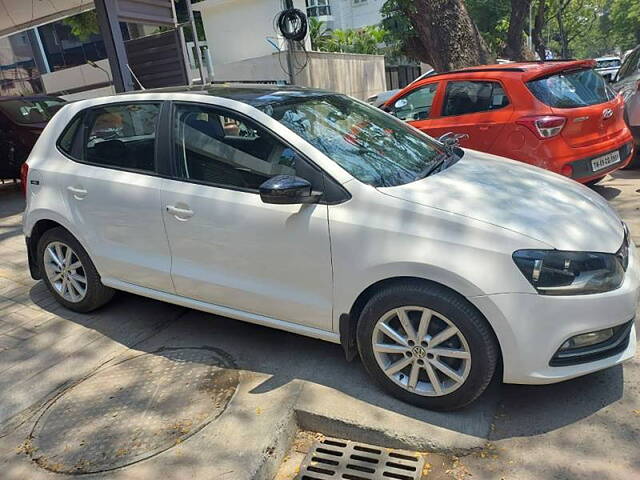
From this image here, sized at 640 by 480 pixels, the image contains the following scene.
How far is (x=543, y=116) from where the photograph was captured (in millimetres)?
5082

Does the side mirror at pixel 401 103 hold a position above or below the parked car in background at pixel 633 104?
above

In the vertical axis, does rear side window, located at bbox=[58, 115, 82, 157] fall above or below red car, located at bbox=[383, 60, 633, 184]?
above

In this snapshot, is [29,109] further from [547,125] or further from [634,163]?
[634,163]

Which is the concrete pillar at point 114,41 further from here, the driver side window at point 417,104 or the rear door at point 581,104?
the rear door at point 581,104

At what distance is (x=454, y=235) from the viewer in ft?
8.14

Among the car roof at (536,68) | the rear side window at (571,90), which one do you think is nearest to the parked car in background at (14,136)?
the car roof at (536,68)

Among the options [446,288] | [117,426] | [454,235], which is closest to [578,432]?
[446,288]

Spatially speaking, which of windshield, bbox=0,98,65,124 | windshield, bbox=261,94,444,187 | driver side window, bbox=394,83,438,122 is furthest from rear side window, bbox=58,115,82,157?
windshield, bbox=0,98,65,124

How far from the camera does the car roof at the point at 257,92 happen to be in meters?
3.23

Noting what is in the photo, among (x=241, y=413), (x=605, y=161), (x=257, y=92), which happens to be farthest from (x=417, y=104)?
(x=241, y=413)

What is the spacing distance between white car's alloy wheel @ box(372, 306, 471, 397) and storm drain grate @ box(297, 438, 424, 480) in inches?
13.9

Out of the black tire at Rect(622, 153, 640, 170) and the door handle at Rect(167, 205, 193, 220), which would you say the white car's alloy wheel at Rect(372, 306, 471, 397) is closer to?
the door handle at Rect(167, 205, 193, 220)

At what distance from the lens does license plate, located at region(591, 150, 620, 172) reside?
519 cm

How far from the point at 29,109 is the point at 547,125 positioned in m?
8.09
